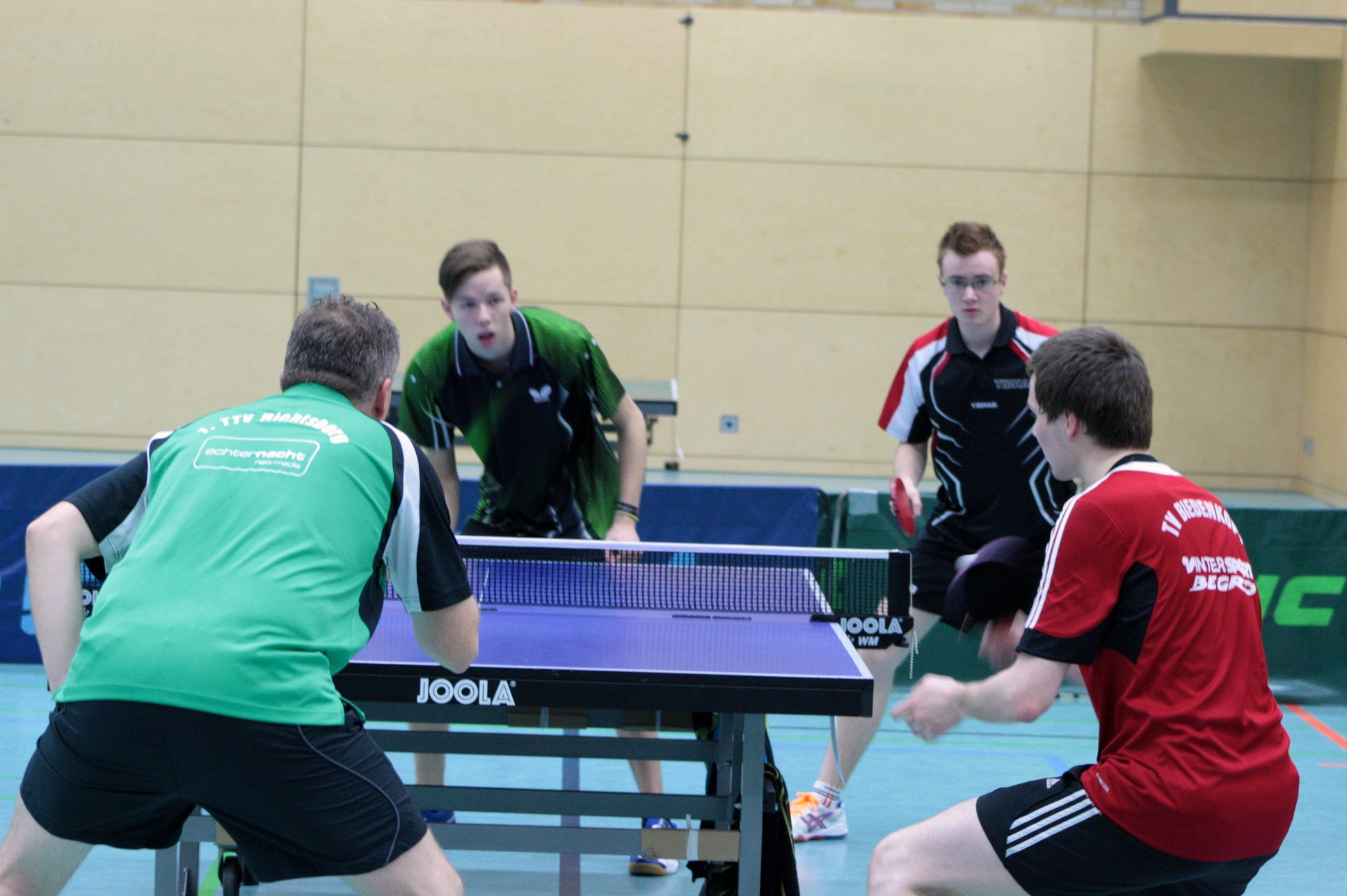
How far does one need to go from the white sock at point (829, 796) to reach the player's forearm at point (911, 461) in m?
0.97

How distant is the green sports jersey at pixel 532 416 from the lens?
147 inches

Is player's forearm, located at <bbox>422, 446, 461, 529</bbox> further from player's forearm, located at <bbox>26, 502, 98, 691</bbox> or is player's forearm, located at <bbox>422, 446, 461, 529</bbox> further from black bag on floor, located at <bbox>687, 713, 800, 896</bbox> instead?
player's forearm, located at <bbox>26, 502, 98, 691</bbox>

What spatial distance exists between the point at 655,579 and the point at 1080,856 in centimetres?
139

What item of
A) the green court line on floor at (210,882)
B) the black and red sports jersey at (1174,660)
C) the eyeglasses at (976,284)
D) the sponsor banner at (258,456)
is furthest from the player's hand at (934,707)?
the green court line on floor at (210,882)

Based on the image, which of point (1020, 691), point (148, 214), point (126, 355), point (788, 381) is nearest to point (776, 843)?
point (1020, 691)

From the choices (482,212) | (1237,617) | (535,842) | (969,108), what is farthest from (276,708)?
(969,108)

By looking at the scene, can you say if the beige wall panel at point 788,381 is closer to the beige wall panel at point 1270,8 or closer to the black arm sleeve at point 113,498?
the beige wall panel at point 1270,8

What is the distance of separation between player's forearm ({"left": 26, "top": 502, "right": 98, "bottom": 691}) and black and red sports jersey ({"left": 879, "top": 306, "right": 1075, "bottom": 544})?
257cm

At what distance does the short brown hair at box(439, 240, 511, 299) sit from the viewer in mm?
3490

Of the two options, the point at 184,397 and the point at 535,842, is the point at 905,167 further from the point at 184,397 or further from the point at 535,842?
the point at 535,842

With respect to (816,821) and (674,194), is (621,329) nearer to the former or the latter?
(674,194)

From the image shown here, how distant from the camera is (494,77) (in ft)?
26.9

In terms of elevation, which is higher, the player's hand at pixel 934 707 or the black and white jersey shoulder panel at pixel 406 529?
the black and white jersey shoulder panel at pixel 406 529

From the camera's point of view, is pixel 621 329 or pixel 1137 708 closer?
pixel 1137 708
